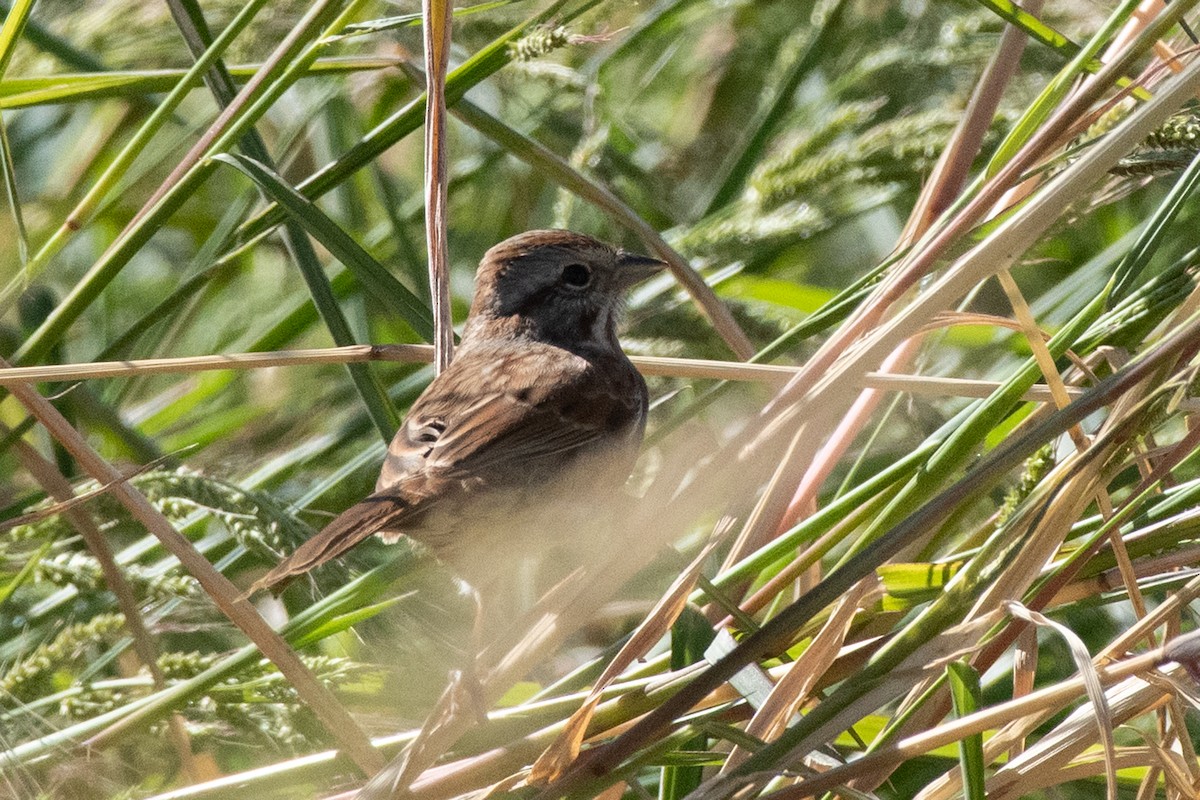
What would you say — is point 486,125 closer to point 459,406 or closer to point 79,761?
point 459,406

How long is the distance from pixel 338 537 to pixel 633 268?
46.9 inches

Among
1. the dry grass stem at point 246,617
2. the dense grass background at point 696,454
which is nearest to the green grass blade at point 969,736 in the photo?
the dense grass background at point 696,454

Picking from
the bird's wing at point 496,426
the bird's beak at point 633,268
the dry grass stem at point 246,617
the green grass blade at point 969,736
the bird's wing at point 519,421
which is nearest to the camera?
the green grass blade at point 969,736

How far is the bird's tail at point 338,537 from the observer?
69.8 inches

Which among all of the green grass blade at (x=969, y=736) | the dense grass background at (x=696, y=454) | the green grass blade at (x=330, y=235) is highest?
the green grass blade at (x=330, y=235)

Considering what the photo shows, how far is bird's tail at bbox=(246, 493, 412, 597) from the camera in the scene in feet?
5.82

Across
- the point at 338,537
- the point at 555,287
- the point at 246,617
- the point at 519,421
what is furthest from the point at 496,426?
the point at 246,617

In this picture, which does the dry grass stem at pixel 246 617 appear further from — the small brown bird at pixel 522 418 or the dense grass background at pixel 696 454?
the small brown bird at pixel 522 418

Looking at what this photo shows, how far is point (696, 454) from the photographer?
2.26 metres

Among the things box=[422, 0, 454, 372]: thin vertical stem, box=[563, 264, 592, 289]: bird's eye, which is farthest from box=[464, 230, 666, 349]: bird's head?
box=[422, 0, 454, 372]: thin vertical stem

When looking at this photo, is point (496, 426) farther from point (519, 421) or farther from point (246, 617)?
point (246, 617)

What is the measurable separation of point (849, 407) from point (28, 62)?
82.6 inches

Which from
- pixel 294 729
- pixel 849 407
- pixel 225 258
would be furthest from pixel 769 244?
pixel 294 729

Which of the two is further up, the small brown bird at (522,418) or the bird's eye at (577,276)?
the bird's eye at (577,276)
